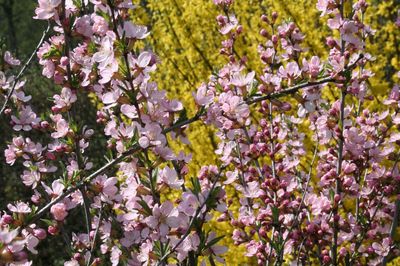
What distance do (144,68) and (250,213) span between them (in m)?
1.03

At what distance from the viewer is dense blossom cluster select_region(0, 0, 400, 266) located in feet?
5.82

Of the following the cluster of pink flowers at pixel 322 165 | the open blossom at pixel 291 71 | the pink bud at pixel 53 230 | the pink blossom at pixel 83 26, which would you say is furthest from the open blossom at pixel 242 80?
the pink bud at pixel 53 230

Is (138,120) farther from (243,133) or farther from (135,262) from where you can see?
(243,133)

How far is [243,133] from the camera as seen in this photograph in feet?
8.62

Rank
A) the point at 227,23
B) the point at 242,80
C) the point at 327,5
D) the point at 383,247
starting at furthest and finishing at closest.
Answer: the point at 227,23 → the point at 383,247 → the point at 327,5 → the point at 242,80

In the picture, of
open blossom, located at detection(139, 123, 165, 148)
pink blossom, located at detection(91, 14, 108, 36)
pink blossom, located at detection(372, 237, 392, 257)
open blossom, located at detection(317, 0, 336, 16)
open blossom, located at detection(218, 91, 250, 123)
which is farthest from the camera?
pink blossom, located at detection(372, 237, 392, 257)

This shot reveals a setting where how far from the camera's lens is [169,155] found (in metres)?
1.81

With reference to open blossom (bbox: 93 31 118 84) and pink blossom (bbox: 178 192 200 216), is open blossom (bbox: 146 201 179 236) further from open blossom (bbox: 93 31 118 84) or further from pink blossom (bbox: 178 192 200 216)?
open blossom (bbox: 93 31 118 84)

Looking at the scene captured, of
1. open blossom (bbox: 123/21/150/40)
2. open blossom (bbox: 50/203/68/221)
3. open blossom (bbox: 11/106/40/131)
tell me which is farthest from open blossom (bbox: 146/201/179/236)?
open blossom (bbox: 11/106/40/131)

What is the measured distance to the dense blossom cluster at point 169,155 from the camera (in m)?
1.77

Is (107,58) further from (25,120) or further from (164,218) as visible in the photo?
(25,120)

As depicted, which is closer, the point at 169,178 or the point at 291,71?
the point at 169,178

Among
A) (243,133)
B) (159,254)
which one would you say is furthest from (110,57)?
(243,133)

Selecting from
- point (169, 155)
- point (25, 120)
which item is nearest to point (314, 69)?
point (169, 155)
